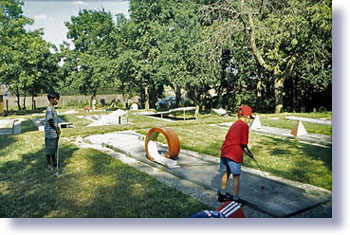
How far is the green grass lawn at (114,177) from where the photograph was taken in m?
3.68

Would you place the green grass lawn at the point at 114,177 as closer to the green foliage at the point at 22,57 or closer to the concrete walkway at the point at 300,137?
the concrete walkway at the point at 300,137

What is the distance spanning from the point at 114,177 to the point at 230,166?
6.42ft

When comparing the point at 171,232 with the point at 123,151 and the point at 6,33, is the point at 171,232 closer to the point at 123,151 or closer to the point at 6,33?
the point at 123,151

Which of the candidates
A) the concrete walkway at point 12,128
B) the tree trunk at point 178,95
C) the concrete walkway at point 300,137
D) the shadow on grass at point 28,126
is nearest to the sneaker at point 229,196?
the concrete walkway at point 300,137

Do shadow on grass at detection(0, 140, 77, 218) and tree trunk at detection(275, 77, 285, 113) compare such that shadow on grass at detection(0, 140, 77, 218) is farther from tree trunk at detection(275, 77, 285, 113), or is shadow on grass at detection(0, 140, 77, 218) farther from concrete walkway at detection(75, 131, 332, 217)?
tree trunk at detection(275, 77, 285, 113)

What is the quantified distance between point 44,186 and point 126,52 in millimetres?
4259

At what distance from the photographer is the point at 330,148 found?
14.3ft

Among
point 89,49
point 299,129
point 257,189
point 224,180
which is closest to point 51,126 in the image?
point 89,49

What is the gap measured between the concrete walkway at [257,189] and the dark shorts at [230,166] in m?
0.36

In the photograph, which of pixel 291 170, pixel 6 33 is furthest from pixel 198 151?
pixel 6 33

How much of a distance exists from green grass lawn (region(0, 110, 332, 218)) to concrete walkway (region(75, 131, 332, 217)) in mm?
272

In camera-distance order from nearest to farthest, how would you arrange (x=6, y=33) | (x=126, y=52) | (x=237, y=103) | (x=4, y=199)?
(x=4, y=199)
(x=6, y=33)
(x=237, y=103)
(x=126, y=52)

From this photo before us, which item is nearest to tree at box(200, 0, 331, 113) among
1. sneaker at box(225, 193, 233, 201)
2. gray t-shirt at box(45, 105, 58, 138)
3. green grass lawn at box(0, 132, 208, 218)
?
sneaker at box(225, 193, 233, 201)

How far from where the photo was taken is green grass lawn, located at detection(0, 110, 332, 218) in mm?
3684
